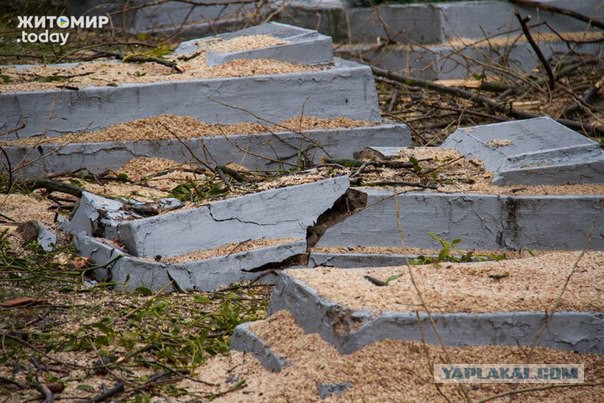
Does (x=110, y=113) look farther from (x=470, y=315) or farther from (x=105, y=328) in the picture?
(x=470, y=315)

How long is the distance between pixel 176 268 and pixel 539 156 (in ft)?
7.33

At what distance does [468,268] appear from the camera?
362cm

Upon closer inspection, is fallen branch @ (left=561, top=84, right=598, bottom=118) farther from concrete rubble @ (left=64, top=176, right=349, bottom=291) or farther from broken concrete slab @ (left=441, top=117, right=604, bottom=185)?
concrete rubble @ (left=64, top=176, right=349, bottom=291)

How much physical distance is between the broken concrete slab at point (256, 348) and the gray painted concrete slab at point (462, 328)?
190 millimetres

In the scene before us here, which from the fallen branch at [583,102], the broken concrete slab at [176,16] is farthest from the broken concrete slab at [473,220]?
the broken concrete slab at [176,16]

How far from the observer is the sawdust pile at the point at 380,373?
2.97 meters

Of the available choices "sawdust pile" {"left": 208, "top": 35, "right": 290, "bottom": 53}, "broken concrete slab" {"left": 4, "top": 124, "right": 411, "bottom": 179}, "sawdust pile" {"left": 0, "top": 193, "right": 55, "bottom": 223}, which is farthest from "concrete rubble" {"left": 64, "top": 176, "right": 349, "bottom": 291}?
"sawdust pile" {"left": 208, "top": 35, "right": 290, "bottom": 53}

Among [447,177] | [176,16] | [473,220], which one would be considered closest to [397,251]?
[473,220]

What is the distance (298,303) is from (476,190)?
1890mm

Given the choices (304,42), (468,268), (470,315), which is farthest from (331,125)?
(470,315)

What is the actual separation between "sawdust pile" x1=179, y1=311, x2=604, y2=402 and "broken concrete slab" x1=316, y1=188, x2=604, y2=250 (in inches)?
64.6

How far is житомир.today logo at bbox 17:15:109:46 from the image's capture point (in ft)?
27.8

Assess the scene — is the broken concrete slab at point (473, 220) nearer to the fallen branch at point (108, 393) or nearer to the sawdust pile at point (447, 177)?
the sawdust pile at point (447, 177)

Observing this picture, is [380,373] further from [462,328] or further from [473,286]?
[473,286]
